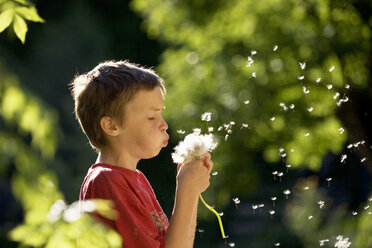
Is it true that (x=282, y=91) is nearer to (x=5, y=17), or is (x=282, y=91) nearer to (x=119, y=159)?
(x=119, y=159)

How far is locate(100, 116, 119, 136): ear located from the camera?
5.77 feet

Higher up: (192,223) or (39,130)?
(192,223)

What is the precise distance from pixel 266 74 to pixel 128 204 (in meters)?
3.34

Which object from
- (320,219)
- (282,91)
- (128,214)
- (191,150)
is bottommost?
(128,214)

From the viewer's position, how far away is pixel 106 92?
1757 millimetres

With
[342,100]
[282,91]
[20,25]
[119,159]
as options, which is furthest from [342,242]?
[20,25]

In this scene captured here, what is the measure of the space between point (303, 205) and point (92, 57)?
413 cm

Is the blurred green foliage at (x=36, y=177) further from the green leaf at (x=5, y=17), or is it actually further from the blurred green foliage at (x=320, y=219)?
the blurred green foliage at (x=320, y=219)

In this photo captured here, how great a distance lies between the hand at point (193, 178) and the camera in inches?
65.1

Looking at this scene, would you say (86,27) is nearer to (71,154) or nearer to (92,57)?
(92,57)

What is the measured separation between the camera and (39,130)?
82 cm

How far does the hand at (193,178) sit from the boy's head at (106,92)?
0.22 meters

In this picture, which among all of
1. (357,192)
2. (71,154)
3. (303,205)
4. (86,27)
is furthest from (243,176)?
(86,27)

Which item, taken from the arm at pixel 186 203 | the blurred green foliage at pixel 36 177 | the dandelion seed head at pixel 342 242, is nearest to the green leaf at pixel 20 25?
the blurred green foliage at pixel 36 177
